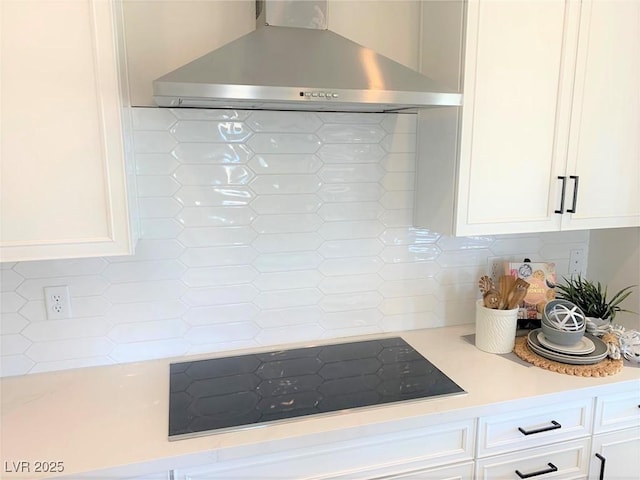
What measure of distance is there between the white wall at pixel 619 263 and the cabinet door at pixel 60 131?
197cm

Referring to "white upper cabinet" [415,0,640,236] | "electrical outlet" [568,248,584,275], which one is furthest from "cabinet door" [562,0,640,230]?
"electrical outlet" [568,248,584,275]

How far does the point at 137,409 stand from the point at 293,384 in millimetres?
477

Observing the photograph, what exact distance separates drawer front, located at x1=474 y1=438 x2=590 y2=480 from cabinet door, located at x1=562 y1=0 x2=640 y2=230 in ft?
2.55

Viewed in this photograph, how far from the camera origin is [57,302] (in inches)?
62.5

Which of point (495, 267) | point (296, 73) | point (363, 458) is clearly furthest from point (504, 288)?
point (296, 73)

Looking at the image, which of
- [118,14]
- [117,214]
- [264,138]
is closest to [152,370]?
[117,214]

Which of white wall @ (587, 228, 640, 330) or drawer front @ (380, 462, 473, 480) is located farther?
white wall @ (587, 228, 640, 330)

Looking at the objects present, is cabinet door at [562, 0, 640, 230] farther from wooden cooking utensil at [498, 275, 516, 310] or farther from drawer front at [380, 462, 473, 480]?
drawer front at [380, 462, 473, 480]

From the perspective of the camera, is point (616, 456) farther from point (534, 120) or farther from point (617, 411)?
point (534, 120)

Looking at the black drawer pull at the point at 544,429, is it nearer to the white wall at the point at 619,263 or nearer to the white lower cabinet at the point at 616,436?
the white lower cabinet at the point at 616,436

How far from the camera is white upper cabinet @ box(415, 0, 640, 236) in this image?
156cm

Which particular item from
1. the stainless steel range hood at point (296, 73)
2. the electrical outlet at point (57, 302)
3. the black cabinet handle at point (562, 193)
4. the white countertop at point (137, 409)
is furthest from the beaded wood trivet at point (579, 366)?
the electrical outlet at point (57, 302)

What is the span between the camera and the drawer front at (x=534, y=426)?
145cm

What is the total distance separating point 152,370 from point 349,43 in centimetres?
126
